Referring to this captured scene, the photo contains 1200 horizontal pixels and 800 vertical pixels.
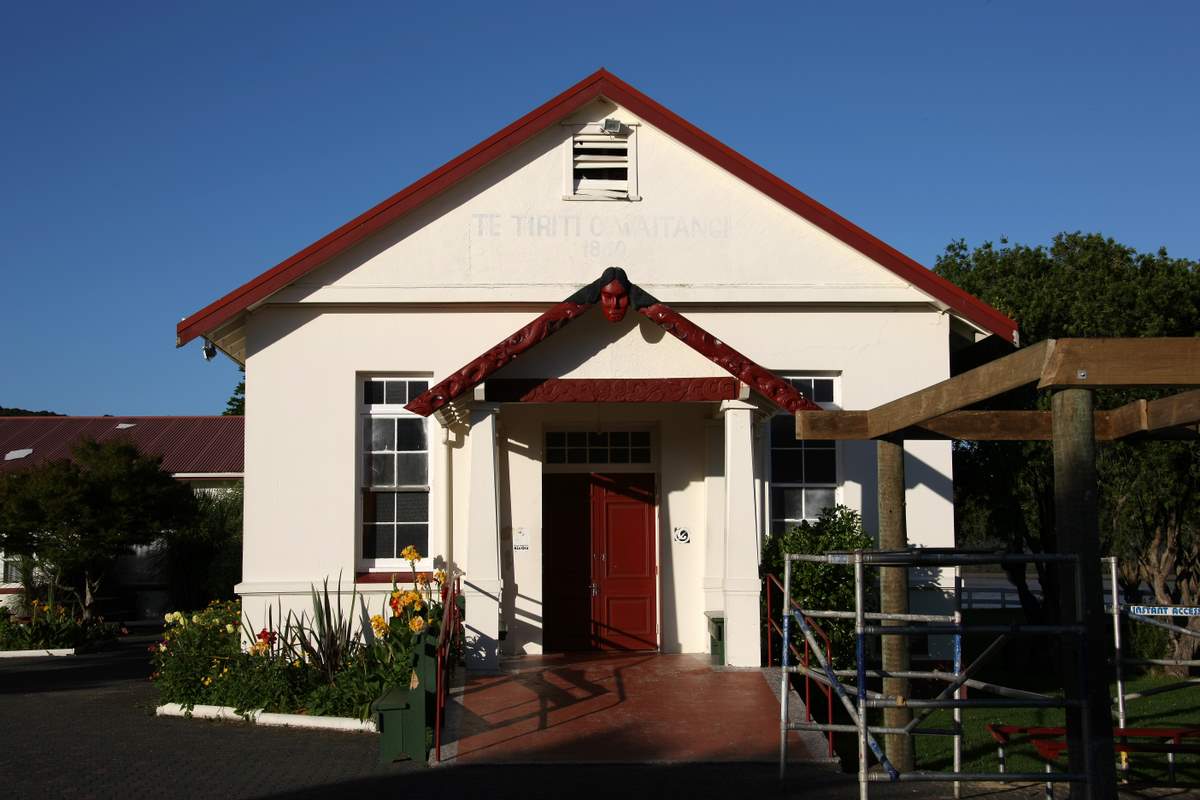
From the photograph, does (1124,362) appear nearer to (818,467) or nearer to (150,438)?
(818,467)

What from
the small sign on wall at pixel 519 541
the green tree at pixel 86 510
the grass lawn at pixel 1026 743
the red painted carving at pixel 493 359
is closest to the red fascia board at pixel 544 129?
the red painted carving at pixel 493 359

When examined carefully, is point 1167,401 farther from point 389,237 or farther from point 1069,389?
point 389,237

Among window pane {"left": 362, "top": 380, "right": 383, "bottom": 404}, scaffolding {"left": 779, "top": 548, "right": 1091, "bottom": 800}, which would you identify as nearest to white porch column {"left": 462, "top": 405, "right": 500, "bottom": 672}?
window pane {"left": 362, "top": 380, "right": 383, "bottom": 404}

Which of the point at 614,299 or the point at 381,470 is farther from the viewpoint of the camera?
→ the point at 381,470

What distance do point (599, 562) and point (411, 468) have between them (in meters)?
2.49

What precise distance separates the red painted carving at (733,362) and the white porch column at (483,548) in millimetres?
2016

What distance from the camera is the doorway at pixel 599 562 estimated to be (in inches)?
556

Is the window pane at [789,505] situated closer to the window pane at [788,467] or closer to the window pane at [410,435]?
the window pane at [788,467]

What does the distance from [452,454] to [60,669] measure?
8.41m

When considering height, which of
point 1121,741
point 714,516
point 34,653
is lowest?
point 34,653

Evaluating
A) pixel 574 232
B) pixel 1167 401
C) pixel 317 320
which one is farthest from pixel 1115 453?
pixel 317 320

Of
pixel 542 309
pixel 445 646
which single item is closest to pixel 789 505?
pixel 542 309

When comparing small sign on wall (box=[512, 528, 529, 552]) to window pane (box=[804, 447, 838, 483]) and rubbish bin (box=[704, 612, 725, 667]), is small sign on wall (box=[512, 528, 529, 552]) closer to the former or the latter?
rubbish bin (box=[704, 612, 725, 667])

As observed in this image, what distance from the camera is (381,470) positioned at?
14094 mm
